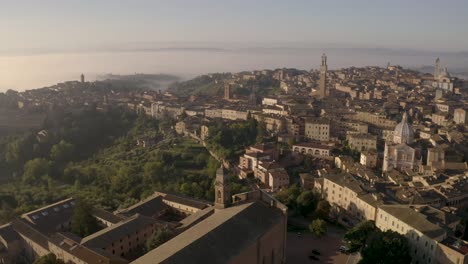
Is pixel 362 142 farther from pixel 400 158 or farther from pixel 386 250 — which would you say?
pixel 386 250

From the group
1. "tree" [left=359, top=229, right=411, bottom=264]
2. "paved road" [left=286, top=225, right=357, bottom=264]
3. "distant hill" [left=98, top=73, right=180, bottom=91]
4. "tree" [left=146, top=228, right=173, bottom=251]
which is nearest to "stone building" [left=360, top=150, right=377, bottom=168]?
"paved road" [left=286, top=225, right=357, bottom=264]

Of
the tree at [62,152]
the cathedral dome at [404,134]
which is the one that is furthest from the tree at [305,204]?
the tree at [62,152]

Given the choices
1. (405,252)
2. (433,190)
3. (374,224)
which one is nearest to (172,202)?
(374,224)

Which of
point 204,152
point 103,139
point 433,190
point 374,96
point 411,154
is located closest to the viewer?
point 433,190

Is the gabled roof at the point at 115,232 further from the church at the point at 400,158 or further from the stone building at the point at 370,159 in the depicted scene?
the church at the point at 400,158

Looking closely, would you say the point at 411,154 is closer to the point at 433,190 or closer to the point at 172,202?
the point at 433,190

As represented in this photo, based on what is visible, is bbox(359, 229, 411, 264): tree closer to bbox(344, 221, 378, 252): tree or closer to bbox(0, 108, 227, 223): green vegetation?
bbox(344, 221, 378, 252): tree

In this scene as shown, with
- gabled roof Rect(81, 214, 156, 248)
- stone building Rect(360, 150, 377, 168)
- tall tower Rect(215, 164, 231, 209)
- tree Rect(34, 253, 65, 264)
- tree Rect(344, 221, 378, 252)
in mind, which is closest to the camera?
tree Rect(34, 253, 65, 264)

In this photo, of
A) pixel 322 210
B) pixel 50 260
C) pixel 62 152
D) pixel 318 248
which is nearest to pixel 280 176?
pixel 322 210
